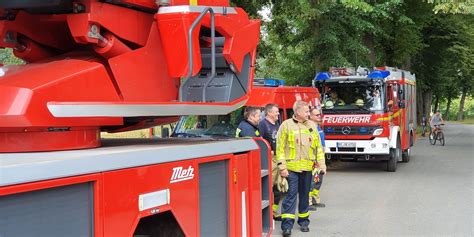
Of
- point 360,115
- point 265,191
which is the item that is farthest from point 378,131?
point 265,191

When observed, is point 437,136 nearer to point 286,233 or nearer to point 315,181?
point 315,181

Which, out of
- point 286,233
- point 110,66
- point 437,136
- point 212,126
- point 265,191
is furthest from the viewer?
point 437,136

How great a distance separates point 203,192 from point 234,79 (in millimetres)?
1290

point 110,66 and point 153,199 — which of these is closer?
point 153,199

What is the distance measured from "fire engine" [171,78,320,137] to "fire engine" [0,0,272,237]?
14.3ft

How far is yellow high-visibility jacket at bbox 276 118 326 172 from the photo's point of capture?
734 cm

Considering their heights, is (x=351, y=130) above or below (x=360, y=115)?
below

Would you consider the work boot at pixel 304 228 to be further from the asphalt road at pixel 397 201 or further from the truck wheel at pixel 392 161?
the truck wheel at pixel 392 161

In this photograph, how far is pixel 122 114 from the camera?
3668 millimetres

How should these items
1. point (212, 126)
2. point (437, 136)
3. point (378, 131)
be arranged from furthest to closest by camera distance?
point (437, 136), point (378, 131), point (212, 126)

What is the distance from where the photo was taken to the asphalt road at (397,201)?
815 cm

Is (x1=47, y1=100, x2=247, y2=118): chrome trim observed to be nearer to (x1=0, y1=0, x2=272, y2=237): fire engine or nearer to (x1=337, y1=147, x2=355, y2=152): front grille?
(x1=0, y1=0, x2=272, y2=237): fire engine

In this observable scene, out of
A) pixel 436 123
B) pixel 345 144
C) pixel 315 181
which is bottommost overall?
pixel 315 181

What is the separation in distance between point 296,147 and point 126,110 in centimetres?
400
